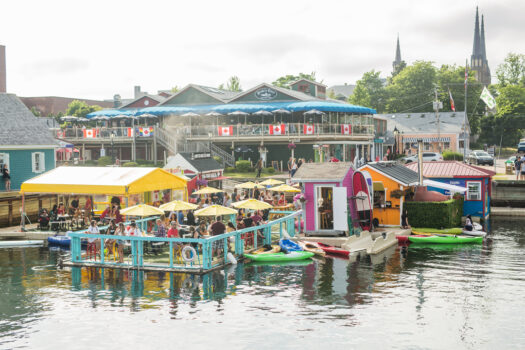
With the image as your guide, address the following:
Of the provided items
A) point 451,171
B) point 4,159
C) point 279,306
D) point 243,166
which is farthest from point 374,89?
point 279,306

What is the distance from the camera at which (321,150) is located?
187 feet

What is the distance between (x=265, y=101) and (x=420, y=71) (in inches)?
2039

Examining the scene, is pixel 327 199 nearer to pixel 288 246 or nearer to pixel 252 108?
pixel 288 246

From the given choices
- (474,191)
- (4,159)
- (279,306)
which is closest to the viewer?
(279,306)

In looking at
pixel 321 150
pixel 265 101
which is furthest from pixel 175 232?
pixel 265 101

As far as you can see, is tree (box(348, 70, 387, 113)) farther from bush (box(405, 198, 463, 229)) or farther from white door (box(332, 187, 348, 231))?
white door (box(332, 187, 348, 231))

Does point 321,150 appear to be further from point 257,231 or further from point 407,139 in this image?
point 407,139

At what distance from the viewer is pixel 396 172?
32031mm

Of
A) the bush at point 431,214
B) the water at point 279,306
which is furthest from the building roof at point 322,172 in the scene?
the bush at point 431,214

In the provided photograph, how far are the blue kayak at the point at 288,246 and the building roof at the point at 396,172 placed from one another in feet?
23.7

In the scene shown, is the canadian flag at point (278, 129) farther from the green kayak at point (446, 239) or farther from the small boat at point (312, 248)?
the small boat at point (312, 248)

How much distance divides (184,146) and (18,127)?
64.3 feet

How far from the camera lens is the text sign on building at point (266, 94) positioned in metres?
63.1

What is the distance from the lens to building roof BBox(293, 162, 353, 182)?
28.2 metres
